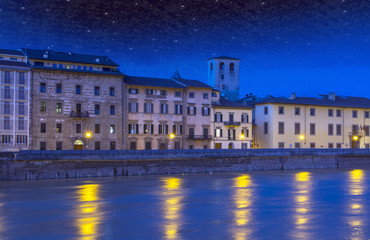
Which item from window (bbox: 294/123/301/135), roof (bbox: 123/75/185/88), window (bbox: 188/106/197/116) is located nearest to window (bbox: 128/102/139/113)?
roof (bbox: 123/75/185/88)

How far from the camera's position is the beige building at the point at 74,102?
58938 mm

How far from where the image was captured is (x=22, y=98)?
57719 millimetres

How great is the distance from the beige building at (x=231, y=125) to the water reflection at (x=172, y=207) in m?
26.2

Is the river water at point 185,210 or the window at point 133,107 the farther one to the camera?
the window at point 133,107

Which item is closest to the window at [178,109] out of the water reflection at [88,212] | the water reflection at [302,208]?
the water reflection at [302,208]

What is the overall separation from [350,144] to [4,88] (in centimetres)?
5614

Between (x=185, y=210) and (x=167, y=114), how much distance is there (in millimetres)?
40321

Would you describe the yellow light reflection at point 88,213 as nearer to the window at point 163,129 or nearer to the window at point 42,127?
the window at point 42,127

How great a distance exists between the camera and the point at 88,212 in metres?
26.5

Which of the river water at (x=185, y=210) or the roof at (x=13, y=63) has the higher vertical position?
the roof at (x=13, y=63)

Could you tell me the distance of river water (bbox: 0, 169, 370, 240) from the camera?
68.2ft

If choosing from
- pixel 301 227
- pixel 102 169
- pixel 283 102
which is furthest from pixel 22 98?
pixel 301 227

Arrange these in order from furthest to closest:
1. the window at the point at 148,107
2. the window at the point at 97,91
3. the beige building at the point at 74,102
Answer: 1. the window at the point at 148,107
2. the window at the point at 97,91
3. the beige building at the point at 74,102

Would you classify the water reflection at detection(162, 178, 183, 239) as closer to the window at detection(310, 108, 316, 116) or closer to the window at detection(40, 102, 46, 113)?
the window at detection(40, 102, 46, 113)
